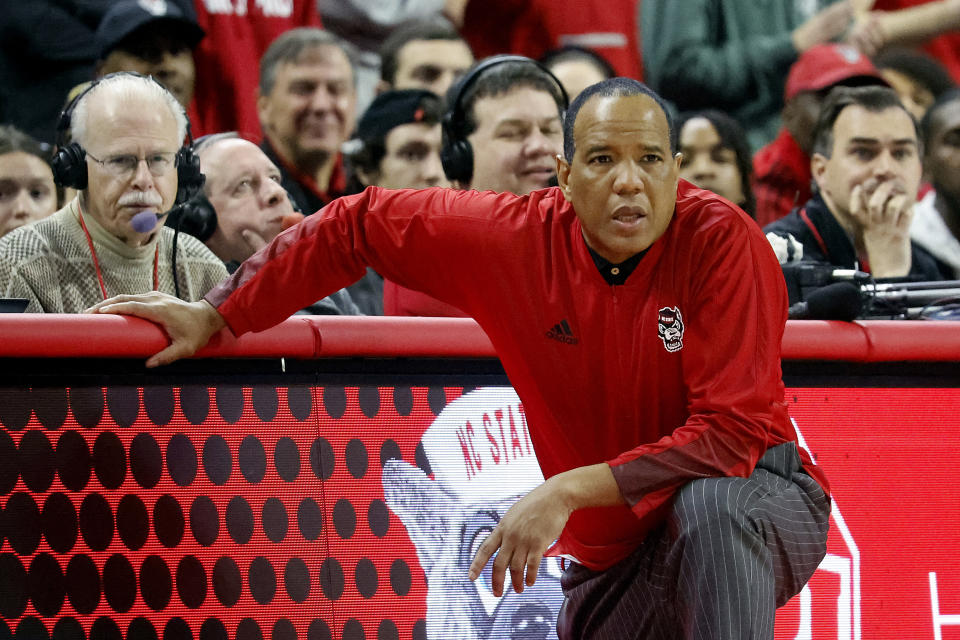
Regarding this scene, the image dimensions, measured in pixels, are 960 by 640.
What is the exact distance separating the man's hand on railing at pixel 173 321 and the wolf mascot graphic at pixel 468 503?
0.47 meters

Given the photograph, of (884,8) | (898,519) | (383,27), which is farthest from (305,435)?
(884,8)

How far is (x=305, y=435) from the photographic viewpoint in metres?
2.53

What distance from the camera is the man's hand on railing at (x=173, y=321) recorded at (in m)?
2.36

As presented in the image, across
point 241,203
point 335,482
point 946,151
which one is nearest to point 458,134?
point 241,203

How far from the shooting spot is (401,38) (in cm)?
543

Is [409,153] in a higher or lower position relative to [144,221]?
higher

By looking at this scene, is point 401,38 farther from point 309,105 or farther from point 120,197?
point 120,197

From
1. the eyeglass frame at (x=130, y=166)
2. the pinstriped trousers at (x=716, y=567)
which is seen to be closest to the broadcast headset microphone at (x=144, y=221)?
the eyeglass frame at (x=130, y=166)

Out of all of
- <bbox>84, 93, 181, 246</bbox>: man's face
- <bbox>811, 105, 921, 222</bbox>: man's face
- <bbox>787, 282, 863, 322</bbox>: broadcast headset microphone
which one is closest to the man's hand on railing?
<bbox>84, 93, 181, 246</bbox>: man's face

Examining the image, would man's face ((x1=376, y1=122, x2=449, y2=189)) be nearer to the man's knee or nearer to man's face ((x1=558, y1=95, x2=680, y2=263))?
man's face ((x1=558, y1=95, x2=680, y2=263))

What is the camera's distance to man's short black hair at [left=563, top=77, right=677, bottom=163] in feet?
7.92

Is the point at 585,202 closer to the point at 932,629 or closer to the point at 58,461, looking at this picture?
the point at 58,461

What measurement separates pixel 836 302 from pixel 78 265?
5.81 ft

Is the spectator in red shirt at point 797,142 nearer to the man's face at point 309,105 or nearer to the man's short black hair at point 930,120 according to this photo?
the man's short black hair at point 930,120
